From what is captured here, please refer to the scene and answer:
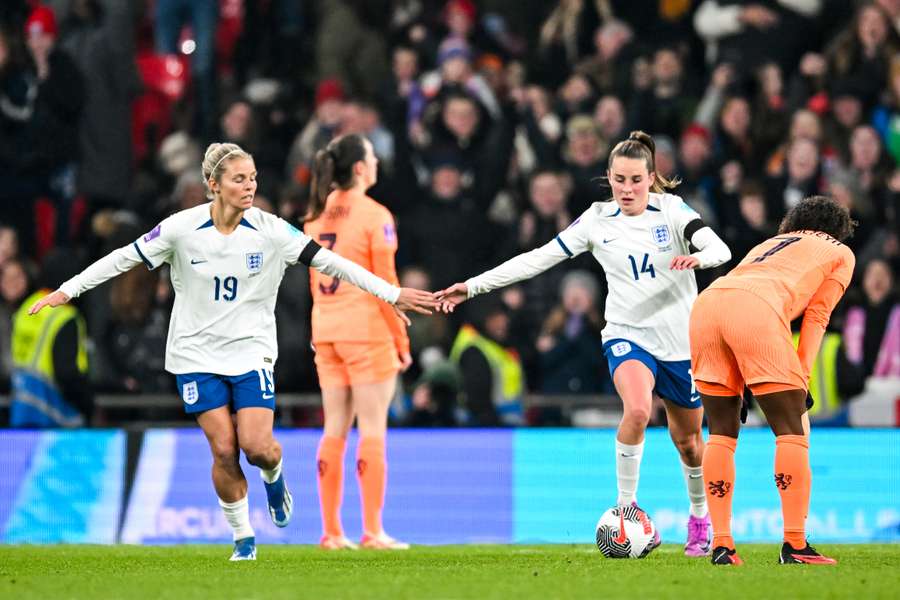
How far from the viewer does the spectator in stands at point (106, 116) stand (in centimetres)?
1780

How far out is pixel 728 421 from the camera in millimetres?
9070

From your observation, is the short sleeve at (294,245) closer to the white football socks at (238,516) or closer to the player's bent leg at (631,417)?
the white football socks at (238,516)

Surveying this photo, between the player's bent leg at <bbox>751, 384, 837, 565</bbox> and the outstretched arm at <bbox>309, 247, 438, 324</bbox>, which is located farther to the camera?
the outstretched arm at <bbox>309, 247, 438, 324</bbox>

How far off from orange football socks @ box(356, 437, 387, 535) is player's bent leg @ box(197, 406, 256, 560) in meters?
1.70

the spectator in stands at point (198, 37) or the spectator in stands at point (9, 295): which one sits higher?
the spectator in stands at point (198, 37)

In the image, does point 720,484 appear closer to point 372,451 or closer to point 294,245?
point 294,245

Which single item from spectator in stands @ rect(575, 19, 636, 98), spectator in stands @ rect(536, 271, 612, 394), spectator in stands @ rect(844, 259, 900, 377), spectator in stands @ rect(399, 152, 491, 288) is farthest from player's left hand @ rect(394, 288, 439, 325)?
spectator in stands @ rect(575, 19, 636, 98)

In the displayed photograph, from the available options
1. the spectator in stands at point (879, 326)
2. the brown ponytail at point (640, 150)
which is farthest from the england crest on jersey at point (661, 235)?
the spectator in stands at point (879, 326)

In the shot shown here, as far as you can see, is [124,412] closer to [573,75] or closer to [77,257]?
[77,257]

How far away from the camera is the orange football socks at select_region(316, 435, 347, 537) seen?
464 inches

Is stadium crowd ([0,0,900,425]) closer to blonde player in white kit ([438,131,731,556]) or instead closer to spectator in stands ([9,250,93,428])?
spectator in stands ([9,250,93,428])

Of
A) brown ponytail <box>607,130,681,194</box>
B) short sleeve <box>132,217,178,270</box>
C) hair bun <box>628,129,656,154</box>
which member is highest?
hair bun <box>628,129,656,154</box>

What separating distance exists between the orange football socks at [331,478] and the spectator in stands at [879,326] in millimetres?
5319

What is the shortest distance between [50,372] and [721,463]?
7.45m
